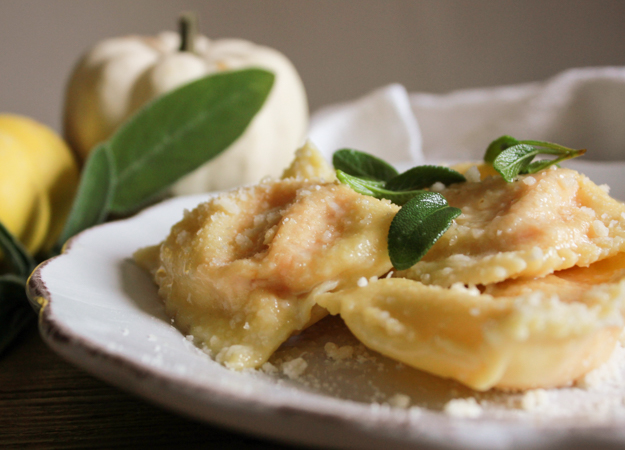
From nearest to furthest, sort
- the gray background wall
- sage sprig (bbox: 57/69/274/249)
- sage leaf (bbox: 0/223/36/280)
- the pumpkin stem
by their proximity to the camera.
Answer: sage leaf (bbox: 0/223/36/280) < sage sprig (bbox: 57/69/274/249) < the pumpkin stem < the gray background wall

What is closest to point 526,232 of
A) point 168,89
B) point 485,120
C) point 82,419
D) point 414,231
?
point 414,231

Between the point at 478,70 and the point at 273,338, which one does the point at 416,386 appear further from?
the point at 478,70

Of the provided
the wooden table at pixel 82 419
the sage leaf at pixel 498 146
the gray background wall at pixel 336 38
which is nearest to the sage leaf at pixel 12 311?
the wooden table at pixel 82 419

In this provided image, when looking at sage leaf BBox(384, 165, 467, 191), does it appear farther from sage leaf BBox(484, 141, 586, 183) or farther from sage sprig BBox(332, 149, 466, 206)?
sage leaf BBox(484, 141, 586, 183)

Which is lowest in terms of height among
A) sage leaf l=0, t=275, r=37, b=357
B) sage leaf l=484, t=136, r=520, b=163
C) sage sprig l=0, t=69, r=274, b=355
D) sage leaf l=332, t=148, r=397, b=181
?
sage leaf l=0, t=275, r=37, b=357

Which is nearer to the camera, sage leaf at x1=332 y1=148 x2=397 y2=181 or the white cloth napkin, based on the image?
sage leaf at x1=332 y1=148 x2=397 y2=181

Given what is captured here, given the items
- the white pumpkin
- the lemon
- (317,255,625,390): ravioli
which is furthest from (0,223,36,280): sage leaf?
(317,255,625,390): ravioli

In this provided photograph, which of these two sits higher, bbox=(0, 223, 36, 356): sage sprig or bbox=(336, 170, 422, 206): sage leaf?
bbox=(336, 170, 422, 206): sage leaf
